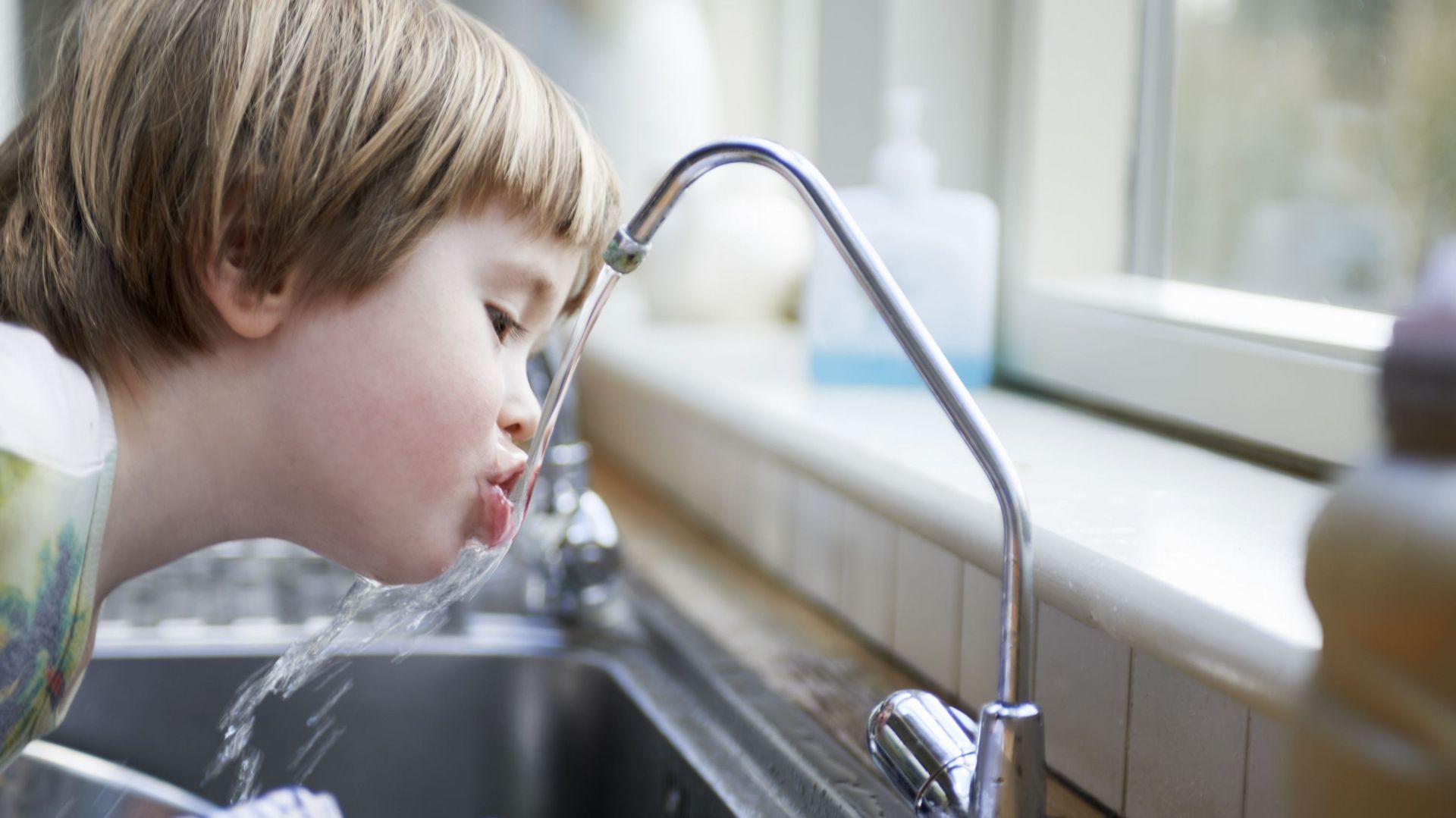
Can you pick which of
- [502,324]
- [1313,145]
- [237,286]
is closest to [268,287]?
[237,286]

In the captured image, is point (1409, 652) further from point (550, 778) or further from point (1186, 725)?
point (550, 778)

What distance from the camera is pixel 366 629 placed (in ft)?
2.98

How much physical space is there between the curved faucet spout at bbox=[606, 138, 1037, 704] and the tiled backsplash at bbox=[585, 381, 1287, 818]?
0.10 metres

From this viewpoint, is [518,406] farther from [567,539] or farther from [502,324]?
[567,539]

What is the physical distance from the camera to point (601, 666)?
910mm

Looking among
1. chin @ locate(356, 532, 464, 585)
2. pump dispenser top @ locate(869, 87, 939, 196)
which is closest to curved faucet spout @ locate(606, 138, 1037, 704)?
chin @ locate(356, 532, 464, 585)

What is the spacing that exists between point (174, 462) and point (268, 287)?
118 millimetres

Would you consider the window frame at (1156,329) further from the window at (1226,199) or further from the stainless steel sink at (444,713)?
the stainless steel sink at (444,713)

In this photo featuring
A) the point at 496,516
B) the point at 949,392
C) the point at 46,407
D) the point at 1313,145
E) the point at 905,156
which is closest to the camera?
the point at 949,392

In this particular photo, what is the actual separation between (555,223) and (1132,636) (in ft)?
1.11

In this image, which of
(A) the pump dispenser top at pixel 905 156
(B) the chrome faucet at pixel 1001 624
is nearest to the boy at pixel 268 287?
(B) the chrome faucet at pixel 1001 624

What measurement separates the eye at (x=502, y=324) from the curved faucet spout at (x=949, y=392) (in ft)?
0.61

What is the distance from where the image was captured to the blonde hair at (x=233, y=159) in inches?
24.2

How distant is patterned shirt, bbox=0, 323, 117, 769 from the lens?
1.86 feet
